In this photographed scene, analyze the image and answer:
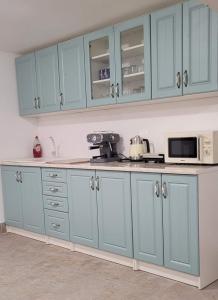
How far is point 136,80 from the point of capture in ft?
9.91

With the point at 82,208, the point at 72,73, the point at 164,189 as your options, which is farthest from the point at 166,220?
the point at 72,73

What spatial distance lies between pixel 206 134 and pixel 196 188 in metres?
0.49

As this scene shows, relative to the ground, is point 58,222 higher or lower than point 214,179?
lower

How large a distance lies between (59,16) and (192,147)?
5.77 feet

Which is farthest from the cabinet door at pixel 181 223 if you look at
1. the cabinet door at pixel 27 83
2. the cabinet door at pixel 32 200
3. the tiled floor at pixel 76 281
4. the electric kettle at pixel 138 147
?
the cabinet door at pixel 27 83

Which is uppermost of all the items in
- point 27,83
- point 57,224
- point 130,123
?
point 27,83

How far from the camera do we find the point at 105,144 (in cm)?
336

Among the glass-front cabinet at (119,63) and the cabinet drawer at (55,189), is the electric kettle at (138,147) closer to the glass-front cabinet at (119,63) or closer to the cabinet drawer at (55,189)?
the glass-front cabinet at (119,63)

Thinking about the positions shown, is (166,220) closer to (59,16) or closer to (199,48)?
(199,48)

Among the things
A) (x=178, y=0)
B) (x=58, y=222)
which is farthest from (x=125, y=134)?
(x=178, y=0)

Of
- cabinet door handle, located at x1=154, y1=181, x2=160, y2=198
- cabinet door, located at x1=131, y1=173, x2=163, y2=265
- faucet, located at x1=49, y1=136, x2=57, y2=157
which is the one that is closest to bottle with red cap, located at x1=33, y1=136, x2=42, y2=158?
faucet, located at x1=49, y1=136, x2=57, y2=157

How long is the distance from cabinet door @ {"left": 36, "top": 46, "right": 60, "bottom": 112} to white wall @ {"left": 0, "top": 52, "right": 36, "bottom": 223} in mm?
505

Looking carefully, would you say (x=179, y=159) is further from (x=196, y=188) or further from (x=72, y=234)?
(x=72, y=234)

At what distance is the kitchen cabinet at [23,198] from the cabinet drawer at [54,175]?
0.11 meters
